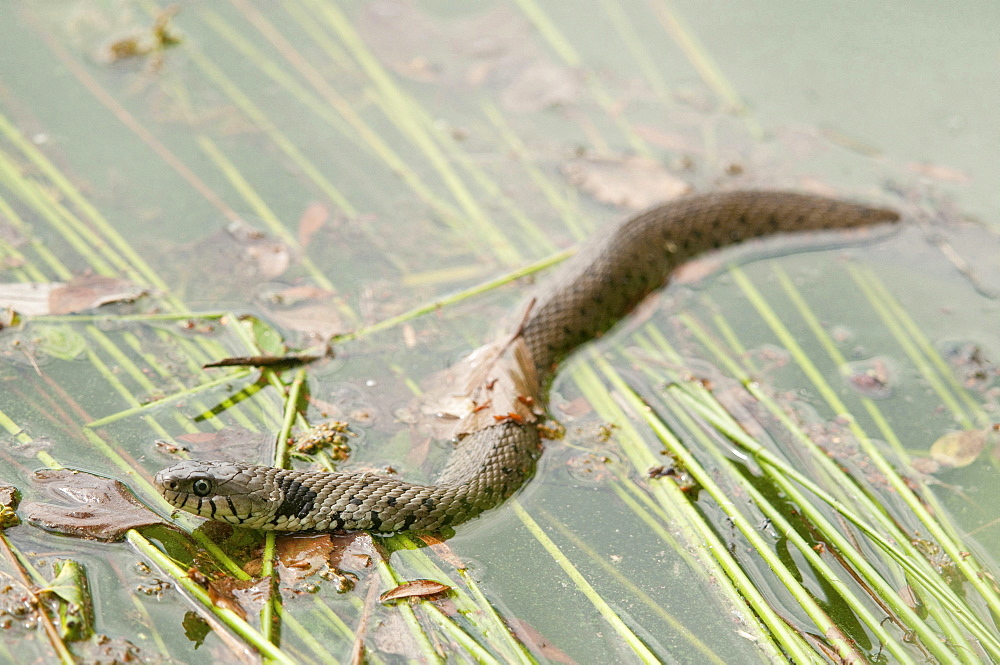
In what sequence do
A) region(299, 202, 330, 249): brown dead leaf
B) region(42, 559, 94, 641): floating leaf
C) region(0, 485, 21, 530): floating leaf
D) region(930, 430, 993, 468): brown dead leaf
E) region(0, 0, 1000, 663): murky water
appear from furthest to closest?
region(299, 202, 330, 249): brown dead leaf
region(930, 430, 993, 468): brown dead leaf
region(0, 0, 1000, 663): murky water
region(0, 485, 21, 530): floating leaf
region(42, 559, 94, 641): floating leaf

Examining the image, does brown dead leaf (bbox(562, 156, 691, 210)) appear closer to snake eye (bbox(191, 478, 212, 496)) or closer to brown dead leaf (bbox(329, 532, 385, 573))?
brown dead leaf (bbox(329, 532, 385, 573))

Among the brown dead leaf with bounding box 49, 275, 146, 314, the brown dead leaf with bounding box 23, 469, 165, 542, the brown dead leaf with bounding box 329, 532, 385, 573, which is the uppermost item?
the brown dead leaf with bounding box 49, 275, 146, 314

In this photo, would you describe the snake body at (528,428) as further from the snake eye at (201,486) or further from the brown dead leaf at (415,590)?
the brown dead leaf at (415,590)

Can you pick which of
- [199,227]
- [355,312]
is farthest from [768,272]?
[199,227]

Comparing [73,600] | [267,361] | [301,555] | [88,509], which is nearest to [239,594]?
[301,555]

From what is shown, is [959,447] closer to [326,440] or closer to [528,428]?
[528,428]

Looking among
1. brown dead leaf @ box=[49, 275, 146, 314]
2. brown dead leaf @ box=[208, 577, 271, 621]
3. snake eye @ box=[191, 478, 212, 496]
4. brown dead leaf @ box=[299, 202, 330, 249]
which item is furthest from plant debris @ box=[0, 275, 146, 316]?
brown dead leaf @ box=[208, 577, 271, 621]

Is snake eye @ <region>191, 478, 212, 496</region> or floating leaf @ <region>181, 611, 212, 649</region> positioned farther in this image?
snake eye @ <region>191, 478, 212, 496</region>
